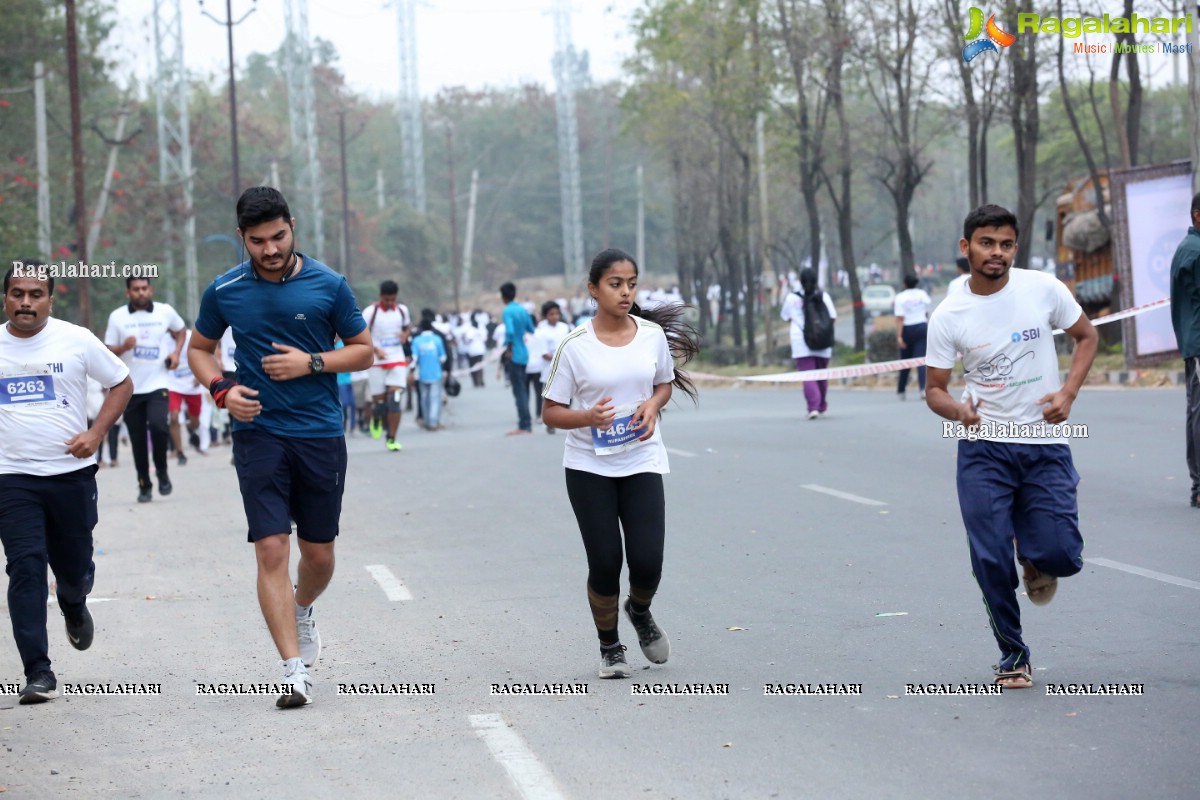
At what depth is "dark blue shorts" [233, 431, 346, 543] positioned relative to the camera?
6.52 metres

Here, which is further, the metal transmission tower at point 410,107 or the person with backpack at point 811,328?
the metal transmission tower at point 410,107

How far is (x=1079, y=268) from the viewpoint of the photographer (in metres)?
30.4

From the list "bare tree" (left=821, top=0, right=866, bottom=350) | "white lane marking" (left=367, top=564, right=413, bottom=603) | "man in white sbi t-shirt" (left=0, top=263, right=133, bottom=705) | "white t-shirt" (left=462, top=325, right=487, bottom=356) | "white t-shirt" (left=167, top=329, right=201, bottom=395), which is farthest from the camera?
"white t-shirt" (left=462, top=325, right=487, bottom=356)

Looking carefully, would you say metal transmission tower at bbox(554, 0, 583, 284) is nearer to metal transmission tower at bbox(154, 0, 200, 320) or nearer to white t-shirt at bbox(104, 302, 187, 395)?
metal transmission tower at bbox(154, 0, 200, 320)

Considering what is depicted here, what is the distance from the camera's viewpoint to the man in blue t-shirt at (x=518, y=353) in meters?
22.9

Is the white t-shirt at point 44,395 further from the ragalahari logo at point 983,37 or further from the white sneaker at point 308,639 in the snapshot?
the ragalahari logo at point 983,37

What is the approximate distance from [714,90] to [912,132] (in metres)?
8.16

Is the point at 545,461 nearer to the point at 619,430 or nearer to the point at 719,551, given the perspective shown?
the point at 719,551

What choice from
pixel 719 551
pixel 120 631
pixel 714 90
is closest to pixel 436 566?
pixel 719 551

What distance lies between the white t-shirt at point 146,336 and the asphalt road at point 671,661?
138cm

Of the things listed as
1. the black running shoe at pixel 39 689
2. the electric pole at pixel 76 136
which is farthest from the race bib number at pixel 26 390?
the electric pole at pixel 76 136

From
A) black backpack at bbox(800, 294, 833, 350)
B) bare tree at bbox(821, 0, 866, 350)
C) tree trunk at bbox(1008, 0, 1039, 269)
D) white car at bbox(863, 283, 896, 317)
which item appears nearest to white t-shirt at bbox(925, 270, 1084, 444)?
black backpack at bbox(800, 294, 833, 350)

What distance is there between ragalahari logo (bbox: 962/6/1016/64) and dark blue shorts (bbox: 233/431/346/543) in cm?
2620

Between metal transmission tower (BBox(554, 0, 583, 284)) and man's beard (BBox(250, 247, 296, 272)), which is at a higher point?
metal transmission tower (BBox(554, 0, 583, 284))
